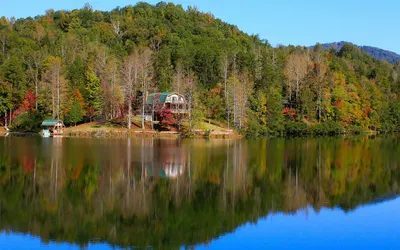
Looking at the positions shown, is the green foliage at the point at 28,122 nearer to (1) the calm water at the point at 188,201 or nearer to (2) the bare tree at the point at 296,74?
(1) the calm water at the point at 188,201

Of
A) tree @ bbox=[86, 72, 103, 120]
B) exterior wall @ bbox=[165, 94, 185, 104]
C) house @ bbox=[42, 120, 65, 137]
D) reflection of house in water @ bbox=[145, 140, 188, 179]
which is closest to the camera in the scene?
reflection of house in water @ bbox=[145, 140, 188, 179]

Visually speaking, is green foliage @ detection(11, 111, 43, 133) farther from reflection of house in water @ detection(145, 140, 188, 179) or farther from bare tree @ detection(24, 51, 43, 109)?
reflection of house in water @ detection(145, 140, 188, 179)

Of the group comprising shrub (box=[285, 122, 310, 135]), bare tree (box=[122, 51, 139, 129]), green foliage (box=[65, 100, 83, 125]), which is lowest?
shrub (box=[285, 122, 310, 135])

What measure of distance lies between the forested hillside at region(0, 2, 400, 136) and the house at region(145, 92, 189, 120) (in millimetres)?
A: 1445

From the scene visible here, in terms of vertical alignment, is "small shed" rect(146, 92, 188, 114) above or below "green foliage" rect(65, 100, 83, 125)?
above

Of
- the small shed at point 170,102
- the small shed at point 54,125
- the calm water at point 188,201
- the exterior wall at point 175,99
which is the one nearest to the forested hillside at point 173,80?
the exterior wall at point 175,99

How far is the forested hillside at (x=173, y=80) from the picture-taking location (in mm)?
65812

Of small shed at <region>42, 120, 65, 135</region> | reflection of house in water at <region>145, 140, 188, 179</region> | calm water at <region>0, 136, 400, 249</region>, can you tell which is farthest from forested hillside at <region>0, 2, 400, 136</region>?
calm water at <region>0, 136, 400, 249</region>

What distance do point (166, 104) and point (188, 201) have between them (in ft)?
151

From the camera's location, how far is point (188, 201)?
67.9ft

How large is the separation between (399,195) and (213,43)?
79.1 meters

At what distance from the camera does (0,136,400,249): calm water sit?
15797 millimetres

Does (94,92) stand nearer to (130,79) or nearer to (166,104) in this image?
(130,79)

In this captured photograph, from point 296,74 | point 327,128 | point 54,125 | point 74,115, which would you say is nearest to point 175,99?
point 74,115
